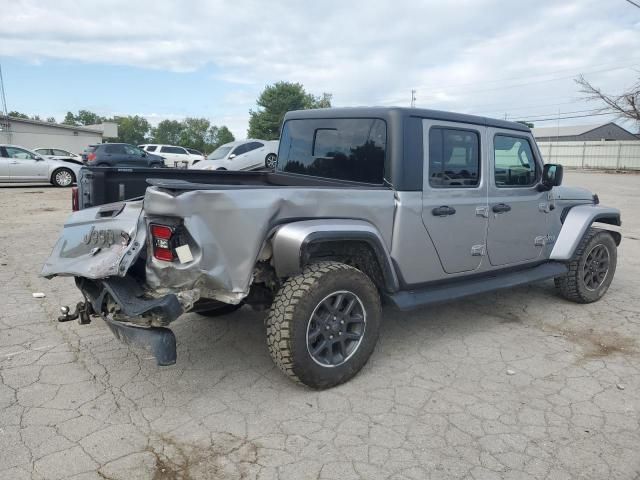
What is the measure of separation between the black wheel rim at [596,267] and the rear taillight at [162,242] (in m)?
4.36

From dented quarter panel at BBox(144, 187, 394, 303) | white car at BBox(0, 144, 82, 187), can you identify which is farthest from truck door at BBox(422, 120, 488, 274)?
white car at BBox(0, 144, 82, 187)

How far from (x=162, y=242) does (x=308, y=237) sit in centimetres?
86

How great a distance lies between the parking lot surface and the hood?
4.00 ft

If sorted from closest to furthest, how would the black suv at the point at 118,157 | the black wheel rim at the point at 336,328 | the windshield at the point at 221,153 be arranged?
the black wheel rim at the point at 336,328, the windshield at the point at 221,153, the black suv at the point at 118,157

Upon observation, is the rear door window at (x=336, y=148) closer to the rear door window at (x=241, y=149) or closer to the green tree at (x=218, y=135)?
the rear door window at (x=241, y=149)

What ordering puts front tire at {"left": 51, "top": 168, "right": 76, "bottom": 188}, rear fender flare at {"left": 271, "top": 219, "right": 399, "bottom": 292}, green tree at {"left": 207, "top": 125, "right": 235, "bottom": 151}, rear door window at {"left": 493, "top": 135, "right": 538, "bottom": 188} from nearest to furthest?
rear fender flare at {"left": 271, "top": 219, "right": 399, "bottom": 292}
rear door window at {"left": 493, "top": 135, "right": 538, "bottom": 188}
front tire at {"left": 51, "top": 168, "right": 76, "bottom": 188}
green tree at {"left": 207, "top": 125, "right": 235, "bottom": 151}

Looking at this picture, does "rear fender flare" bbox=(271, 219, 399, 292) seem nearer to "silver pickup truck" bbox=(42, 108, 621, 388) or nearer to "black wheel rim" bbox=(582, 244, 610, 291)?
"silver pickup truck" bbox=(42, 108, 621, 388)

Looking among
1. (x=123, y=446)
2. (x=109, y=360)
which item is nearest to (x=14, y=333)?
(x=109, y=360)

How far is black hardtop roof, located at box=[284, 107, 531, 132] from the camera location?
155 inches

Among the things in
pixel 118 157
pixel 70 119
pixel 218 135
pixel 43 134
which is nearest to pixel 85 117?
pixel 70 119

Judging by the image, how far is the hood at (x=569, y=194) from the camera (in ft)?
17.4

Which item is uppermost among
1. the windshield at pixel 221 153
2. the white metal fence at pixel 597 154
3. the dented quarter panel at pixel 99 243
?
the white metal fence at pixel 597 154

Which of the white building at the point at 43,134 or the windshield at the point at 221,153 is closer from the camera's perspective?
the windshield at the point at 221,153

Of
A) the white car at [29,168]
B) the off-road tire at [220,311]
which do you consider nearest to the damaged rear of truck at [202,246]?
the off-road tire at [220,311]
